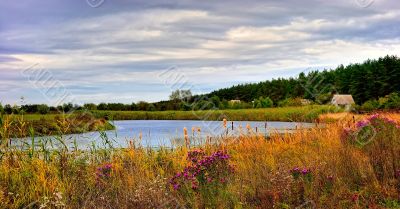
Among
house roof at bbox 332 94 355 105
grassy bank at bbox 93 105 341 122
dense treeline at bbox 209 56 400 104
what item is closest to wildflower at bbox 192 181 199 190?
grassy bank at bbox 93 105 341 122

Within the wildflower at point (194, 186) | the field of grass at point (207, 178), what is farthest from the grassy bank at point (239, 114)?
the wildflower at point (194, 186)

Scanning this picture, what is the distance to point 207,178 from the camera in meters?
6.65

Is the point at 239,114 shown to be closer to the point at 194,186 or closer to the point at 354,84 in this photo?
the point at 354,84

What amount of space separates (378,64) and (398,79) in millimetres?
4371

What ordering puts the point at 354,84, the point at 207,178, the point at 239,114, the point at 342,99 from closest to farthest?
the point at 207,178 < the point at 239,114 < the point at 342,99 < the point at 354,84

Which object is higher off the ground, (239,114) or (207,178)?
(239,114)

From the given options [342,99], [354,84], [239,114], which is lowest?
[239,114]

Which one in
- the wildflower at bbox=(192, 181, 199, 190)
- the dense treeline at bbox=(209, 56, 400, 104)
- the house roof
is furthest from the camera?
the dense treeline at bbox=(209, 56, 400, 104)

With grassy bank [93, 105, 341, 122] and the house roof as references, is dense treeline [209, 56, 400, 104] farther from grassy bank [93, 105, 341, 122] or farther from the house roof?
grassy bank [93, 105, 341, 122]

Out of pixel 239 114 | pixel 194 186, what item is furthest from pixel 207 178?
pixel 239 114

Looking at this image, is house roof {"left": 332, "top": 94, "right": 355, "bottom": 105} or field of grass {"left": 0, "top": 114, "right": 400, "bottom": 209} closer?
field of grass {"left": 0, "top": 114, "right": 400, "bottom": 209}

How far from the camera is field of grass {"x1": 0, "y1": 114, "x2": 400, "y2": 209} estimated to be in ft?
21.8

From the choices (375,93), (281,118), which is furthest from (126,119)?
(375,93)

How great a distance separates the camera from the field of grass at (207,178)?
6656mm
